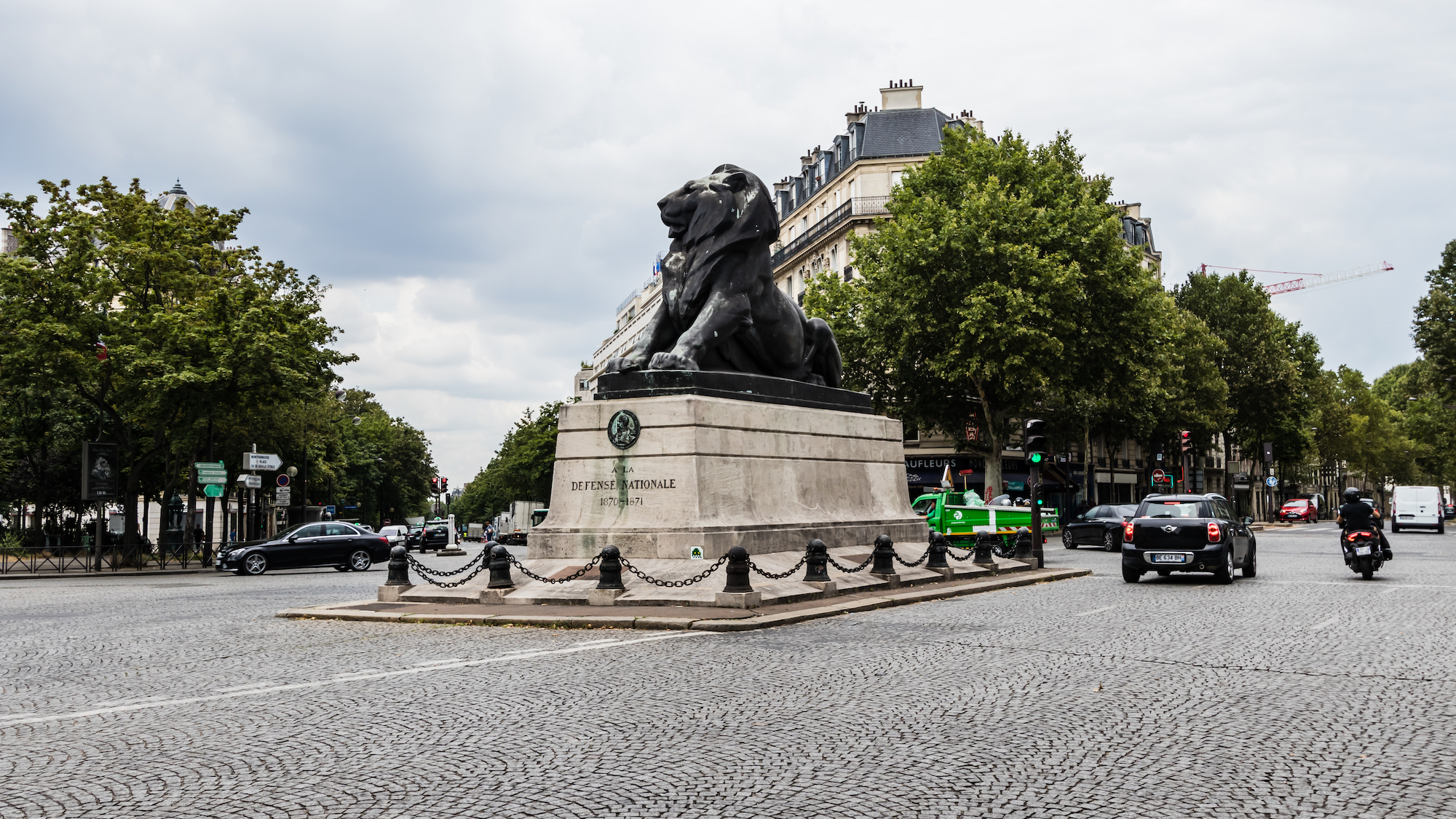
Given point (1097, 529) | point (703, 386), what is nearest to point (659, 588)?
point (703, 386)

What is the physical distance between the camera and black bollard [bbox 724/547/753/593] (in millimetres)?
12984

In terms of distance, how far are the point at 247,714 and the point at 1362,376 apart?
342 feet

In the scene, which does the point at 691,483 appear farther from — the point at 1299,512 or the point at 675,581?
the point at 1299,512

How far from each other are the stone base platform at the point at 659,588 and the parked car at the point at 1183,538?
4.12 meters

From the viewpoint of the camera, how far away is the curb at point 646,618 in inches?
456

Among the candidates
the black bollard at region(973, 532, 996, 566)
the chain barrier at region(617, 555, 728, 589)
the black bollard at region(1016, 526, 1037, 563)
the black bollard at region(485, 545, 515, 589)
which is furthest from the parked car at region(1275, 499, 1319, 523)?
the black bollard at region(485, 545, 515, 589)

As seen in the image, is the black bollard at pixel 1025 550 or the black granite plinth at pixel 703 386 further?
the black bollard at pixel 1025 550

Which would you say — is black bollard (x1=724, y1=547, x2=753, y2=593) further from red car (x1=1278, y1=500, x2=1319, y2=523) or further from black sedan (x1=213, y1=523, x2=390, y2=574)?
red car (x1=1278, y1=500, x2=1319, y2=523)

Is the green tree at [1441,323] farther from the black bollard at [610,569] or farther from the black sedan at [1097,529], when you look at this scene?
the black bollard at [610,569]

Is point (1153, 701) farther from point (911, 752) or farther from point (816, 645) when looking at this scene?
point (816, 645)

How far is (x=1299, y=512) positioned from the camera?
74812 mm

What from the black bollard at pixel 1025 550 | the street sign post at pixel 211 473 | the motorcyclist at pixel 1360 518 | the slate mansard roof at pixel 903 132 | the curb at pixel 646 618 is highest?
the slate mansard roof at pixel 903 132

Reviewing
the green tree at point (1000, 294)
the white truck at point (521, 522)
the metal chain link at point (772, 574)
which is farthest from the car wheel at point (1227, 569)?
the white truck at point (521, 522)

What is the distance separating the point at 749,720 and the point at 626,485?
8.88m
